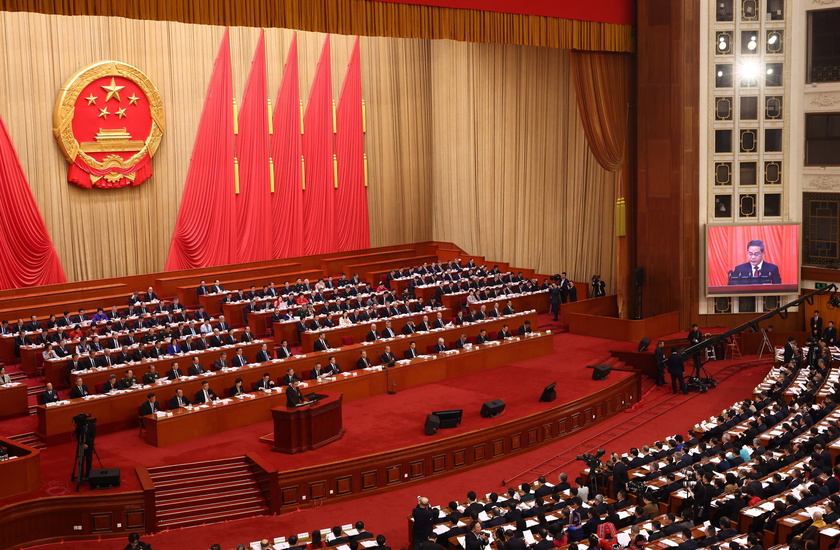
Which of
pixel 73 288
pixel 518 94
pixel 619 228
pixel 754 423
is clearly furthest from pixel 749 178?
pixel 73 288

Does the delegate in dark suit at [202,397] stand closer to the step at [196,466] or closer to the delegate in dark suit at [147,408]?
the delegate in dark suit at [147,408]

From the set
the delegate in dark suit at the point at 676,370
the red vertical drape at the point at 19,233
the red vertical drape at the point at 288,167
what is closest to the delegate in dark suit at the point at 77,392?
the red vertical drape at the point at 19,233

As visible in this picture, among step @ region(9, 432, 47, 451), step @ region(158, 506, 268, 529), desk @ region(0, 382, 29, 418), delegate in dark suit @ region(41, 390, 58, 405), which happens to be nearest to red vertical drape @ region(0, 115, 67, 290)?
desk @ region(0, 382, 29, 418)

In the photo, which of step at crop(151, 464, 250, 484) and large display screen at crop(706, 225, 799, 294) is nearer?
step at crop(151, 464, 250, 484)

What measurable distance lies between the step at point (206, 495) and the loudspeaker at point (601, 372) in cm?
624

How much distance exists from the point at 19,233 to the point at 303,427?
10.3m

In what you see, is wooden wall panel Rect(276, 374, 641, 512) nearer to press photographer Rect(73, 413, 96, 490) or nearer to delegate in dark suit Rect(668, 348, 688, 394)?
delegate in dark suit Rect(668, 348, 688, 394)

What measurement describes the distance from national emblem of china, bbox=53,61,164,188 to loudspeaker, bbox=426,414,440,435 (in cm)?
1110

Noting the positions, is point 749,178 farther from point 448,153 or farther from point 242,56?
point 242,56

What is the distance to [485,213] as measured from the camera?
25.5 m

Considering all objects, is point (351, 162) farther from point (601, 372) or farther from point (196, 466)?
point (196, 466)

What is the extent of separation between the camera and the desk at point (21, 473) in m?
10.7

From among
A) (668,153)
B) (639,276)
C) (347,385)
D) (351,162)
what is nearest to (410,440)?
(347,385)

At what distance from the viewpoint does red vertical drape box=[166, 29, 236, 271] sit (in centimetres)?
2203
